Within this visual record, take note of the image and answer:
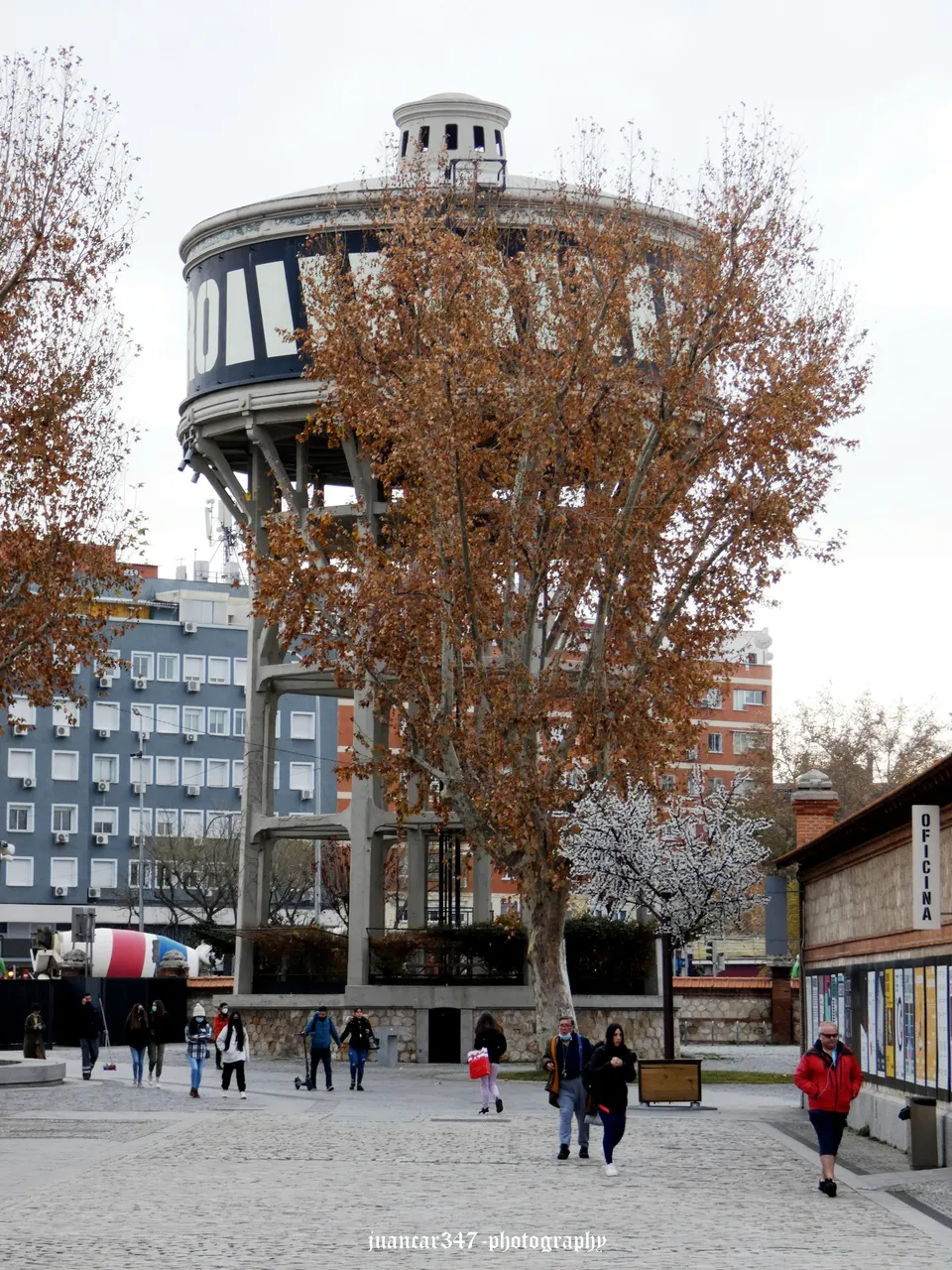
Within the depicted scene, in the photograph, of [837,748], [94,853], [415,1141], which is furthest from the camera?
[94,853]

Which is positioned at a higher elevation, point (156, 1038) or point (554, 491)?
point (554, 491)

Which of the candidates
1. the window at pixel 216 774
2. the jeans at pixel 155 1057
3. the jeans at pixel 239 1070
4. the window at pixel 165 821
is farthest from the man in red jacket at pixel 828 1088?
the window at pixel 216 774

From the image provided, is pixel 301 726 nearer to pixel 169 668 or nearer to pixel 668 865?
pixel 169 668

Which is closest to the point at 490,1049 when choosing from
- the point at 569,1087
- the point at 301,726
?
the point at 569,1087

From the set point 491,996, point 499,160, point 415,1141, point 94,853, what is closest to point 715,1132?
point 415,1141

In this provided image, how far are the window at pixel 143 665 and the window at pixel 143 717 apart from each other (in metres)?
1.37

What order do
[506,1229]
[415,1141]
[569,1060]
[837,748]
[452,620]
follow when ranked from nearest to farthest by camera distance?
[506,1229], [569,1060], [415,1141], [452,620], [837,748]

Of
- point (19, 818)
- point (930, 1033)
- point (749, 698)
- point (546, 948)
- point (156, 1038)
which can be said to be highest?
point (749, 698)

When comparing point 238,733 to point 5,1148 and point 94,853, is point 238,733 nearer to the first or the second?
point 94,853

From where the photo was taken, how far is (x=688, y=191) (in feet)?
124

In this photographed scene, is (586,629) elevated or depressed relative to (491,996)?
elevated

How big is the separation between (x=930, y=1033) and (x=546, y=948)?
1709 centimetres

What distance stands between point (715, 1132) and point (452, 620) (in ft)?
45.7

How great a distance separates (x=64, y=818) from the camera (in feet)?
313
